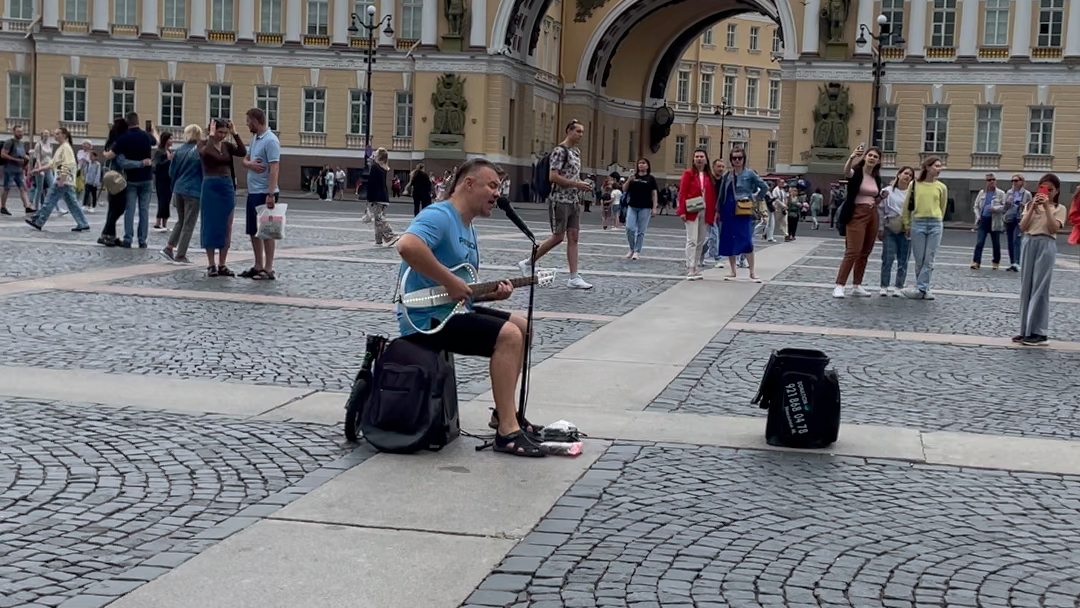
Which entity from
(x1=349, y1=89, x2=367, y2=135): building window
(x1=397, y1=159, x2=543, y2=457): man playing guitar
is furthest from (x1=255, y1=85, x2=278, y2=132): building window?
(x1=397, y1=159, x2=543, y2=457): man playing guitar

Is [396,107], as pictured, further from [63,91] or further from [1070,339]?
[1070,339]

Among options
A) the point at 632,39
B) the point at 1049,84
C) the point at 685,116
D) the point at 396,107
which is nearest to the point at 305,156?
the point at 396,107

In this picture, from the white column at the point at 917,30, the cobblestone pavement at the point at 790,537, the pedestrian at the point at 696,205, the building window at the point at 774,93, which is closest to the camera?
the cobblestone pavement at the point at 790,537

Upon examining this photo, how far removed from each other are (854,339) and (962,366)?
4.96ft

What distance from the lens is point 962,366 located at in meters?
10.8

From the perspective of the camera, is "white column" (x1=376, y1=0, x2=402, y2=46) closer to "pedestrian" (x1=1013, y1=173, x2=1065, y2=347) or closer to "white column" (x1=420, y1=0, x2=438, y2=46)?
"white column" (x1=420, y1=0, x2=438, y2=46)

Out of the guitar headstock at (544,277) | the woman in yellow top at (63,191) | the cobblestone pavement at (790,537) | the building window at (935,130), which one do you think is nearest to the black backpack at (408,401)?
the guitar headstock at (544,277)

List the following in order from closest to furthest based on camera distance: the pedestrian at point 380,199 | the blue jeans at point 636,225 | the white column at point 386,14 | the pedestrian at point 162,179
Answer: the blue jeans at point 636,225 → the pedestrian at point 380,199 → the pedestrian at point 162,179 → the white column at point 386,14

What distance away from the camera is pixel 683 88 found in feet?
297

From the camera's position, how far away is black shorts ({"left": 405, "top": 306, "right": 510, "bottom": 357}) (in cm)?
711

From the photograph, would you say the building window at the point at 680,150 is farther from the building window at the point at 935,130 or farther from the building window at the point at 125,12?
the building window at the point at 125,12

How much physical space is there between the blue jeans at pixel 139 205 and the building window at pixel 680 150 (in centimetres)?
7150

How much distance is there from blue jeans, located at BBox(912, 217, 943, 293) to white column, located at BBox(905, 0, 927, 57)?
37.5 meters

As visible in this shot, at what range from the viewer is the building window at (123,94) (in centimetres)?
5722
